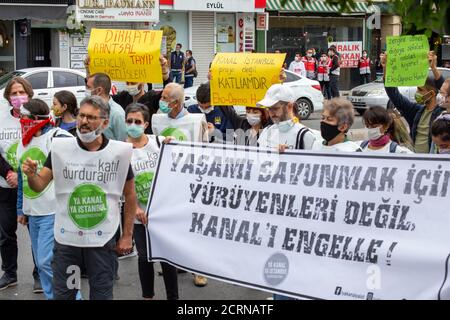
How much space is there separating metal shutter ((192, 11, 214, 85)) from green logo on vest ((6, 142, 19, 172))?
23.3m

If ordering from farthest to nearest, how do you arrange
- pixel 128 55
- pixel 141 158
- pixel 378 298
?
pixel 128 55, pixel 141 158, pixel 378 298

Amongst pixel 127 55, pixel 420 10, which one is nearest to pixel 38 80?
pixel 127 55

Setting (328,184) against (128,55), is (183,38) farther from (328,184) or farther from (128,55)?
(328,184)

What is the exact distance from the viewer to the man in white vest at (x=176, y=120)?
6.90m

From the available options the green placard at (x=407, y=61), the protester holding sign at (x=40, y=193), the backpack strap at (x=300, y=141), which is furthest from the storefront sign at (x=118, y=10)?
the backpack strap at (x=300, y=141)

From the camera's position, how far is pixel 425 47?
779cm

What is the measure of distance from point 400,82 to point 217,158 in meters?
2.94

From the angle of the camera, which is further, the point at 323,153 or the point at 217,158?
the point at 217,158

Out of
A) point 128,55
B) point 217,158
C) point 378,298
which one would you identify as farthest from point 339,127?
point 128,55

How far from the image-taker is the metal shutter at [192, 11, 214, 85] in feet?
98.0

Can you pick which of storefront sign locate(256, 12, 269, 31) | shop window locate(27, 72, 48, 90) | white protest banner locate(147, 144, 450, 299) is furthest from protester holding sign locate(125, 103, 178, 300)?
storefront sign locate(256, 12, 269, 31)

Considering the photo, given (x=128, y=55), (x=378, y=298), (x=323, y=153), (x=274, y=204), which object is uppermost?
(x=128, y=55)

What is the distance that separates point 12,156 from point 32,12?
63.2 ft

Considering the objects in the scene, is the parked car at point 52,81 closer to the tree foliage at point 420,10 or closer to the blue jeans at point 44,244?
the blue jeans at point 44,244
